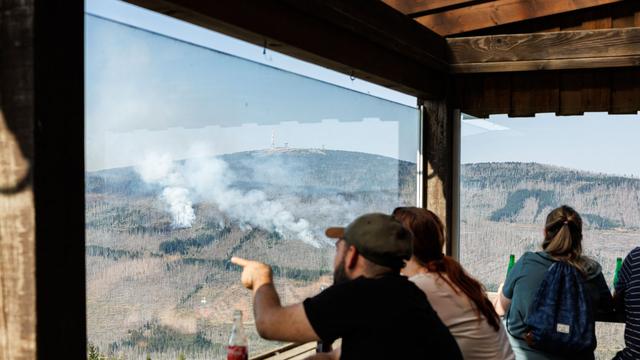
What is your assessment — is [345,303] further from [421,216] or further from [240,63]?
[240,63]

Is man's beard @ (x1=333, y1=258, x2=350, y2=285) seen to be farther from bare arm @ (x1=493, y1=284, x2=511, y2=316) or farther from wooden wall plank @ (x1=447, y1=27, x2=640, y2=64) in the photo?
wooden wall plank @ (x1=447, y1=27, x2=640, y2=64)

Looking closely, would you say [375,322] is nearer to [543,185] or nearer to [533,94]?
[533,94]

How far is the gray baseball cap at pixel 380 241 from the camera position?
1909 mm

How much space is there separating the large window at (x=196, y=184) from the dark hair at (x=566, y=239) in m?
1.04

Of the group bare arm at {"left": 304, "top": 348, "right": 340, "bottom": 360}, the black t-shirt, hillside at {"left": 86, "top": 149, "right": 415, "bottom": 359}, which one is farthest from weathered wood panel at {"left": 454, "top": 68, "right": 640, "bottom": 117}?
the black t-shirt

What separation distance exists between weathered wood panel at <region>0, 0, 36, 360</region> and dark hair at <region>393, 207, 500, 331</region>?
1.27 meters

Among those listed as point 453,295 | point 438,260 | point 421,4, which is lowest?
point 453,295

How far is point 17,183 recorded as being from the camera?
5.53ft

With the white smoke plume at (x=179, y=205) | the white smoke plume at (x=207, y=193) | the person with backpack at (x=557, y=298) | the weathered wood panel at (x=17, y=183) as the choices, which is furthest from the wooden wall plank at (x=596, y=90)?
the weathered wood panel at (x=17, y=183)

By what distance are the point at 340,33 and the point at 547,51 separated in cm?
144

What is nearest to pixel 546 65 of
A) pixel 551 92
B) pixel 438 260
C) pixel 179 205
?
pixel 551 92

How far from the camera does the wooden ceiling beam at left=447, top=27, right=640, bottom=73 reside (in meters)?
4.00

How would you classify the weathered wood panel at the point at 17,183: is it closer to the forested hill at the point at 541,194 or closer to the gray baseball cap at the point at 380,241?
the gray baseball cap at the point at 380,241

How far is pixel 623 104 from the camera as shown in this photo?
420cm
